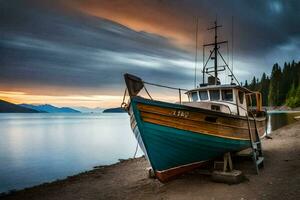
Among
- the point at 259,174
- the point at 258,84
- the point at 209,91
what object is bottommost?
the point at 259,174

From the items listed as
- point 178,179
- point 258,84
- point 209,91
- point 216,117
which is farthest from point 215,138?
point 258,84

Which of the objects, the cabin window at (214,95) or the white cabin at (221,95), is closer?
the white cabin at (221,95)

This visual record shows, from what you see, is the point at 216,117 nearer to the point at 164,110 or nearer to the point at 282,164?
the point at 164,110

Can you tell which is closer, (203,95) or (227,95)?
(227,95)

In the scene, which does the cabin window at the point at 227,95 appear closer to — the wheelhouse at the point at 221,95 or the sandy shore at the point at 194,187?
the wheelhouse at the point at 221,95

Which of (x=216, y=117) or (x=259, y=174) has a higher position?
(x=216, y=117)

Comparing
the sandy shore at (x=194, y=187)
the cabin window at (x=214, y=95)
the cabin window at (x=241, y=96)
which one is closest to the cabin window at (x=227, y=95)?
the cabin window at (x=214, y=95)

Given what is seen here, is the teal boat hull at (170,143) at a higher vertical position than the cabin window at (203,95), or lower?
lower

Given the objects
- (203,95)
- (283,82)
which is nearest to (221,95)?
(203,95)

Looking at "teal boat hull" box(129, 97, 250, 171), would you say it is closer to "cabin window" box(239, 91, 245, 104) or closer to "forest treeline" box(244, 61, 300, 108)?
"cabin window" box(239, 91, 245, 104)

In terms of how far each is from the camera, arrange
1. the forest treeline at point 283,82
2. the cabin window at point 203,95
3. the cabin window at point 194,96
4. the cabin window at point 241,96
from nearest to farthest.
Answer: the cabin window at point 203,95 < the cabin window at point 194,96 < the cabin window at point 241,96 < the forest treeline at point 283,82

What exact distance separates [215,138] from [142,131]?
3050 mm

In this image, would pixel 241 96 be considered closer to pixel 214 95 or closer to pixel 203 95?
pixel 214 95

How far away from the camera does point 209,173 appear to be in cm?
1147
